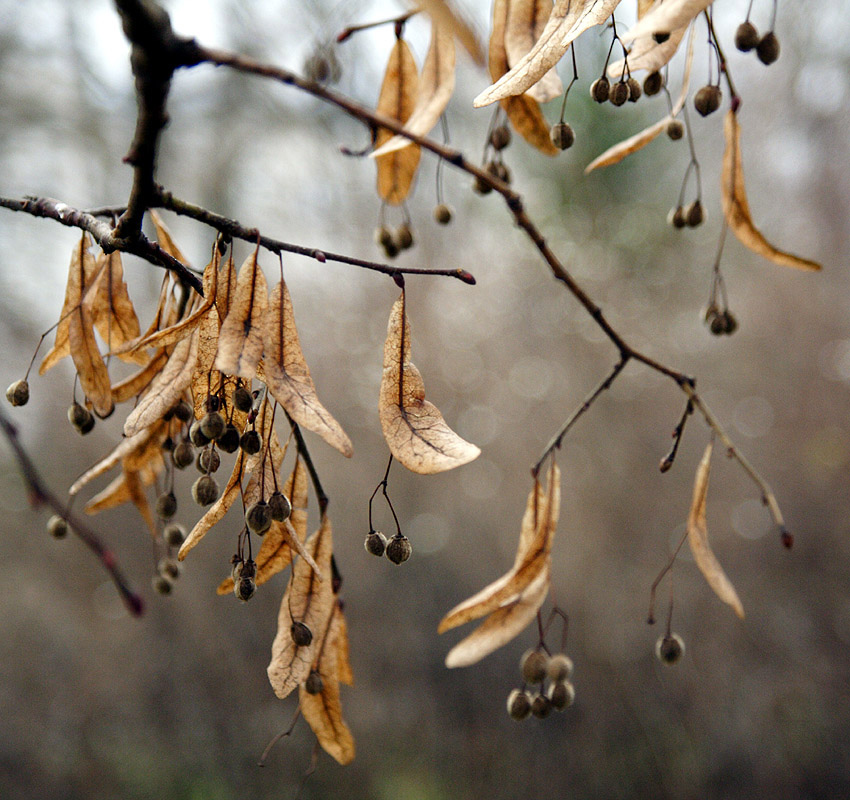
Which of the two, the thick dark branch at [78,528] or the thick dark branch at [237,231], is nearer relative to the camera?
the thick dark branch at [237,231]

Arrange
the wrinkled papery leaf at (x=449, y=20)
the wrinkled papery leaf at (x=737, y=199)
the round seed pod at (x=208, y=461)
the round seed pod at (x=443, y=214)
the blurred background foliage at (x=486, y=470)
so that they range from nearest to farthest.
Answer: the wrinkled papery leaf at (x=449, y=20) → the round seed pod at (x=208, y=461) → the wrinkled papery leaf at (x=737, y=199) → the round seed pod at (x=443, y=214) → the blurred background foliage at (x=486, y=470)

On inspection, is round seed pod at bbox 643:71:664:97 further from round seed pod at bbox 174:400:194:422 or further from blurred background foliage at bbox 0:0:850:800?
blurred background foliage at bbox 0:0:850:800

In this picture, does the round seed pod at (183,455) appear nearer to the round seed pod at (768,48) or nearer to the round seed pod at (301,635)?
the round seed pod at (301,635)

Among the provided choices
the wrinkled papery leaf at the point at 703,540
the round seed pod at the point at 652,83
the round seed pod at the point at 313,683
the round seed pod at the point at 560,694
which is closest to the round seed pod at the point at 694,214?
the round seed pod at the point at 652,83

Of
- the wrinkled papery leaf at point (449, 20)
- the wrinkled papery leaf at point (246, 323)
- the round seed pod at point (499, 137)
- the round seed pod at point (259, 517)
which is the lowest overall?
the round seed pod at point (259, 517)

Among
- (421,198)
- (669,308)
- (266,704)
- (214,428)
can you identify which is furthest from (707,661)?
(214,428)

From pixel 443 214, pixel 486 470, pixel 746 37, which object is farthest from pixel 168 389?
pixel 486 470

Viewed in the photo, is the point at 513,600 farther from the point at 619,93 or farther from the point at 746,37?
the point at 746,37
